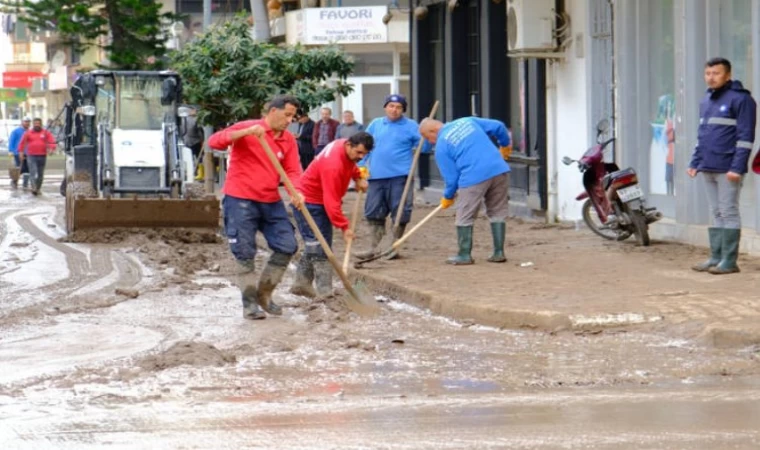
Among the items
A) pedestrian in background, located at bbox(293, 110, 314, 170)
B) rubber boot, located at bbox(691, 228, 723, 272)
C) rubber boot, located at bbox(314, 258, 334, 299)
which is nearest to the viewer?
rubber boot, located at bbox(691, 228, 723, 272)

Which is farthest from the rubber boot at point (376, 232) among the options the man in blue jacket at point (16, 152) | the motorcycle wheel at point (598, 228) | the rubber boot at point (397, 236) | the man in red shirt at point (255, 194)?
the man in blue jacket at point (16, 152)

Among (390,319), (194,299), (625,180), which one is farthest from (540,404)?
(625,180)

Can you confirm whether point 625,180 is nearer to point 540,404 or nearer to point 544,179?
point 544,179

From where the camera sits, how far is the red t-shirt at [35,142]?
3331 cm

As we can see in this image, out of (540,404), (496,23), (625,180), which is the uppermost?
(496,23)

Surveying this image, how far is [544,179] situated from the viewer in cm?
1964

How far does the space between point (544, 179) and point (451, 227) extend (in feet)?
4.41

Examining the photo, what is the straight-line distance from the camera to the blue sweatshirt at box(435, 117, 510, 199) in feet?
46.8

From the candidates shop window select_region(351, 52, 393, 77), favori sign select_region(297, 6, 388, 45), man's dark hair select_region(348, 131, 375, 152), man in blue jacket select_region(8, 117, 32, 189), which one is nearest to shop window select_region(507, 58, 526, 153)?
man's dark hair select_region(348, 131, 375, 152)

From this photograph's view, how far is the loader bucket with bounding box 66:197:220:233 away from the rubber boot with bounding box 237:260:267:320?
26.6 feet

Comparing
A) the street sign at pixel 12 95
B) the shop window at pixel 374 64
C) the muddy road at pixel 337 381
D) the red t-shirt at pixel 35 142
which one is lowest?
the muddy road at pixel 337 381

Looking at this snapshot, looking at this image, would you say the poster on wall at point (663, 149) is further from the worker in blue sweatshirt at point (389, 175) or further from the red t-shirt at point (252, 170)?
the red t-shirt at point (252, 170)

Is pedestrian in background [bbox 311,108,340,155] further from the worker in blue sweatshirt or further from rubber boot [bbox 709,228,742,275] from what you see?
rubber boot [bbox 709,228,742,275]

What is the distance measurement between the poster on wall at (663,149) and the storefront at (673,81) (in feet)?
0.03
